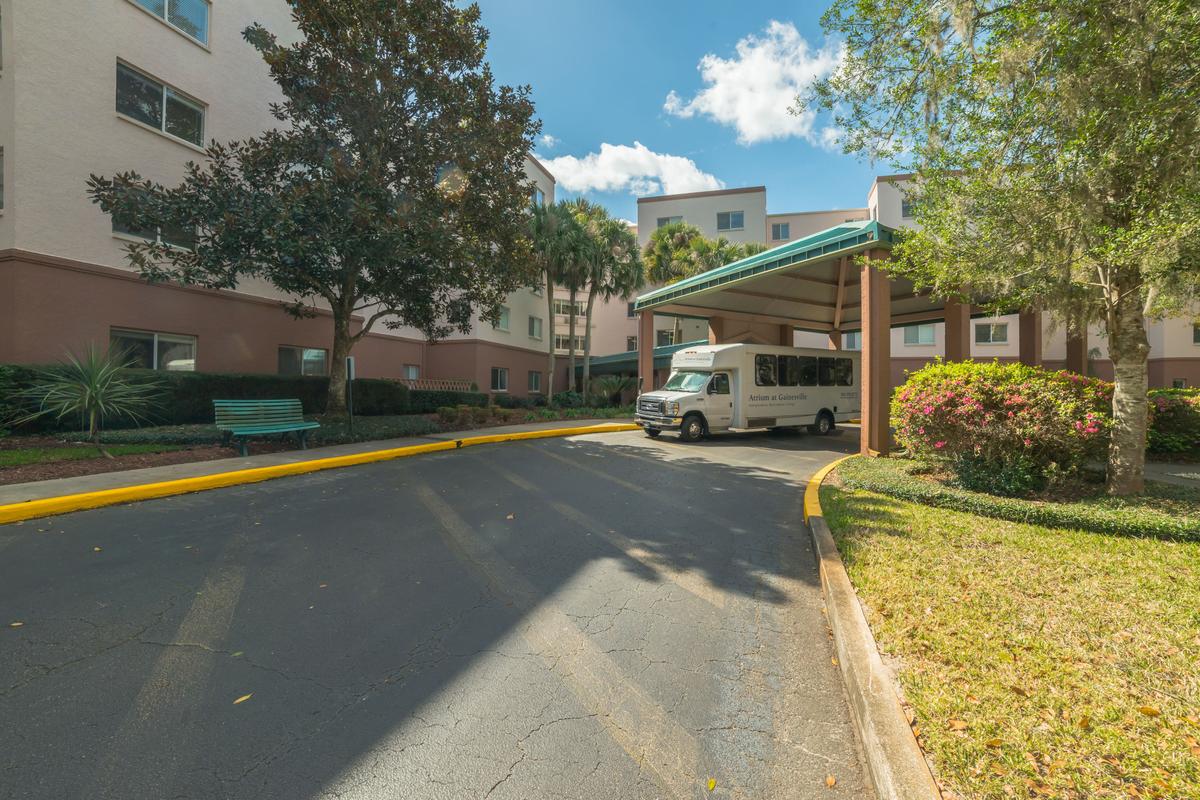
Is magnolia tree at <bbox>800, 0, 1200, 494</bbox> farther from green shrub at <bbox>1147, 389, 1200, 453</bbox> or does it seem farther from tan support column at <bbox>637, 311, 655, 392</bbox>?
tan support column at <bbox>637, 311, 655, 392</bbox>

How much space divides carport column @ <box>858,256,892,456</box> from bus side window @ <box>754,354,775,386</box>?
401 cm

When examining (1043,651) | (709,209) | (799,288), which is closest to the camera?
(1043,651)

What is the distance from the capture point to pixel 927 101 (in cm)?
686

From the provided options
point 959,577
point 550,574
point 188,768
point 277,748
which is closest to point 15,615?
point 188,768

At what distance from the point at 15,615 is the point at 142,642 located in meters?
1.19

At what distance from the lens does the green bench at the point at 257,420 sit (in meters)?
9.45

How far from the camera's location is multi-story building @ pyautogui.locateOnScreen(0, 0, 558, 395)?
410 inches

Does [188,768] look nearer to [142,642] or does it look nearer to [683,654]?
[142,642]

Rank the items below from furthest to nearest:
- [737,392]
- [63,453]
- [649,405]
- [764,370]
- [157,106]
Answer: [764,370] → [737,392] → [649,405] → [157,106] → [63,453]

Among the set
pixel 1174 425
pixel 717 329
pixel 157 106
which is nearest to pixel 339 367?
pixel 157 106

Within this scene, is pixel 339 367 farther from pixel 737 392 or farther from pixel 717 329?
pixel 717 329

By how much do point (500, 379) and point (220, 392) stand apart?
46.0 feet

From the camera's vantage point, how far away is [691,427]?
14.3 meters

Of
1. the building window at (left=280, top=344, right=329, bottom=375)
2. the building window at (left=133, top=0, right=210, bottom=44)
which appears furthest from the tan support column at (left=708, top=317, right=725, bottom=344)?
the building window at (left=133, top=0, right=210, bottom=44)
